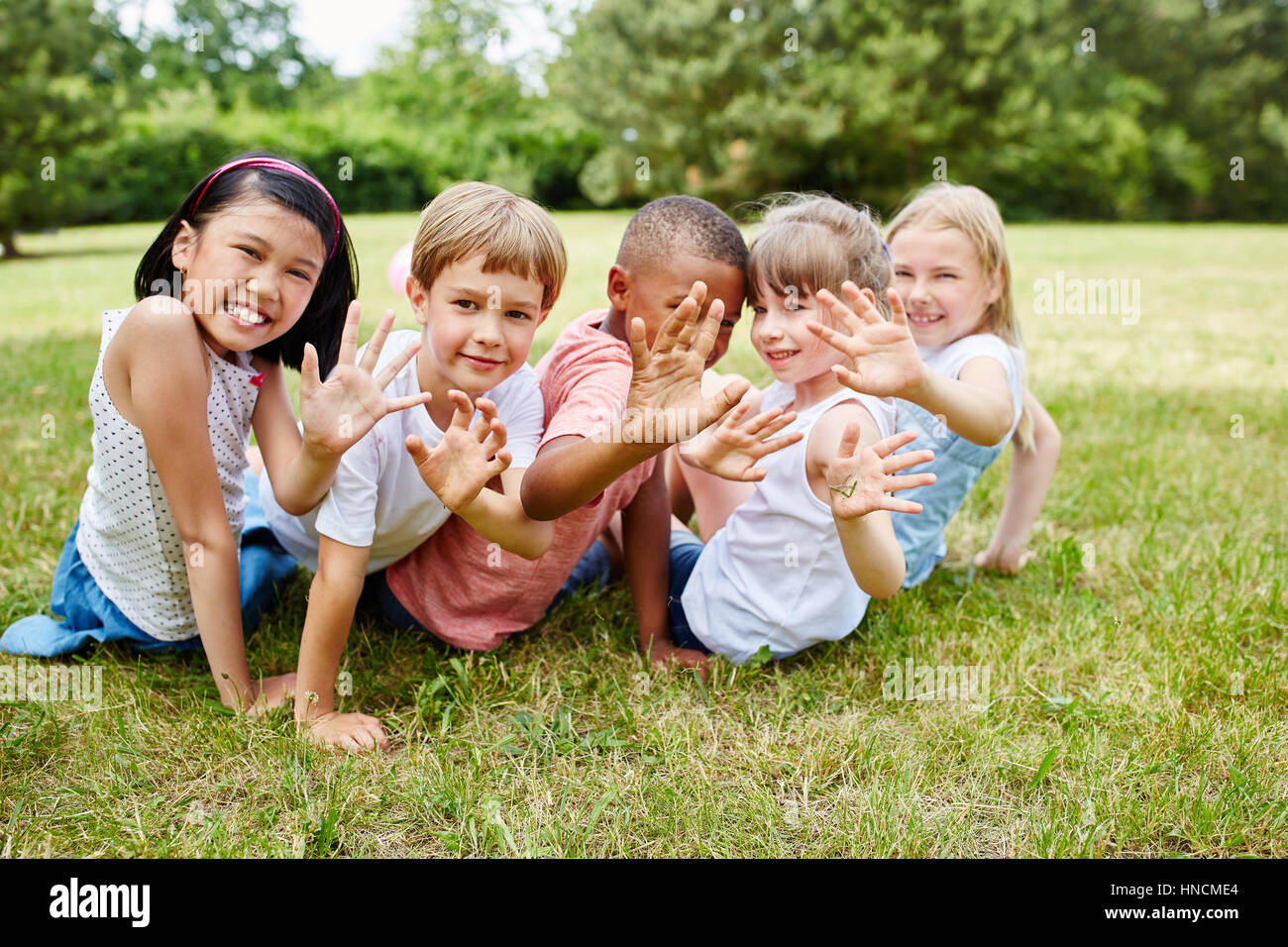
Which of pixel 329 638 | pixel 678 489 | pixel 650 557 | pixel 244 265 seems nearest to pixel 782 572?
pixel 650 557

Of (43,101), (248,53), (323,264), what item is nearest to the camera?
(323,264)

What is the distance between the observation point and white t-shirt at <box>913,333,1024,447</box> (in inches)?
97.0

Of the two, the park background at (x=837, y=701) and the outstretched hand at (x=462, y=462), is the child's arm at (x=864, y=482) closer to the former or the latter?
the park background at (x=837, y=701)

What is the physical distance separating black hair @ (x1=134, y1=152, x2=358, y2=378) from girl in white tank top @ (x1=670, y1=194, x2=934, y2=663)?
37.5 inches

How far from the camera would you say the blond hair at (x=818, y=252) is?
2170mm

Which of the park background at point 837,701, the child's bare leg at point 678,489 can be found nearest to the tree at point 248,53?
the park background at point 837,701

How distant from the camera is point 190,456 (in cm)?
203

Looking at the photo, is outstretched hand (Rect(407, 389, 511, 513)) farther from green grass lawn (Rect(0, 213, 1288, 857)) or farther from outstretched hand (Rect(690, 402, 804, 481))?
green grass lawn (Rect(0, 213, 1288, 857))

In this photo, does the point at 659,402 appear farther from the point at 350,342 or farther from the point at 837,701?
the point at 837,701

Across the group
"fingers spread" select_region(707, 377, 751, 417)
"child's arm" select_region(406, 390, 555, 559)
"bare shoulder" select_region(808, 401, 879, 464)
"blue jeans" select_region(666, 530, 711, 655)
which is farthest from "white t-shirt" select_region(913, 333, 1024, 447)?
"child's arm" select_region(406, 390, 555, 559)

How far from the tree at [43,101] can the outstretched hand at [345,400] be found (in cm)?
1703

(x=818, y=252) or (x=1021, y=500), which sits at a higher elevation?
(x=818, y=252)

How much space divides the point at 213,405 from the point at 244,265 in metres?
0.35
